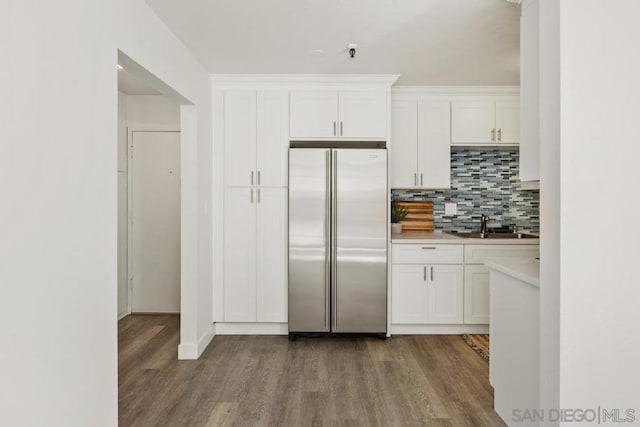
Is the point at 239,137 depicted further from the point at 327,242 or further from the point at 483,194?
the point at 483,194

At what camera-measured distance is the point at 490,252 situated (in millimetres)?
3916

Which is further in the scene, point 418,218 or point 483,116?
point 418,218

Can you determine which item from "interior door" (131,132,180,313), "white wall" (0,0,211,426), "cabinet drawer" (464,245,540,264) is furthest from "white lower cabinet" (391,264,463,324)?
"white wall" (0,0,211,426)

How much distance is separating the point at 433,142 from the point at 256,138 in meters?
1.80

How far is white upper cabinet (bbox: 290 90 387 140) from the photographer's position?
391 centimetres

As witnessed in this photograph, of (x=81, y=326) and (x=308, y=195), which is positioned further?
(x=308, y=195)

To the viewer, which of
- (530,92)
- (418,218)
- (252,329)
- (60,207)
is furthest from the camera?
(418,218)

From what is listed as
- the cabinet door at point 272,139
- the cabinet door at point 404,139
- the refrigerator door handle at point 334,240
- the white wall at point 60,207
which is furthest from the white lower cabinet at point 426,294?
the white wall at point 60,207

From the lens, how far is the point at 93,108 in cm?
181

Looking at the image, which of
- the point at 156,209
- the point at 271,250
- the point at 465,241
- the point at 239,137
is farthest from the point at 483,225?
the point at 156,209

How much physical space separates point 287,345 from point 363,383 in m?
0.98

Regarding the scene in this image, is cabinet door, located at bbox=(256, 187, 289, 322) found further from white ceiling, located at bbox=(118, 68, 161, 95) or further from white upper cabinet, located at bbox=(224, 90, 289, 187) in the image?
white ceiling, located at bbox=(118, 68, 161, 95)

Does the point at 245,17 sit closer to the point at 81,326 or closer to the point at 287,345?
the point at 81,326

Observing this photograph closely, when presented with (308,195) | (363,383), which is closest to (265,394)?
(363,383)
